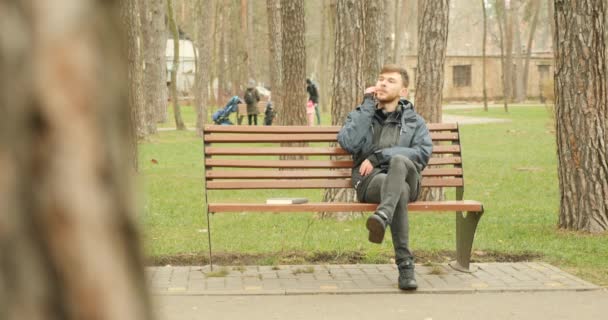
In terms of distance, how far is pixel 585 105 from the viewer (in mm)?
9133

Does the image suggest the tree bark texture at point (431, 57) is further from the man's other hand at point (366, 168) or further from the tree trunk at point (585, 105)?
the man's other hand at point (366, 168)

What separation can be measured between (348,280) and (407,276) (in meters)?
0.52

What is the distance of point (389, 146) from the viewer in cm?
757

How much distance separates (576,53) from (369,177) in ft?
8.96

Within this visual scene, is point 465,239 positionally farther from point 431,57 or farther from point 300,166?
point 431,57

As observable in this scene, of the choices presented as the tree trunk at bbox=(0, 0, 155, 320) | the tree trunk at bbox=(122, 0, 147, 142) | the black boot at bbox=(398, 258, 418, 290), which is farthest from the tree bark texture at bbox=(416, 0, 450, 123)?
the tree trunk at bbox=(0, 0, 155, 320)

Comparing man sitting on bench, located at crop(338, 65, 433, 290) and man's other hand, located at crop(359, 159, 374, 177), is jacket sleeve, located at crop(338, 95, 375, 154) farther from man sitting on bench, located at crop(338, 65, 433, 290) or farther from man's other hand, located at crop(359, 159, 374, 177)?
man's other hand, located at crop(359, 159, 374, 177)

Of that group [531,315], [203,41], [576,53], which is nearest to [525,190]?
[576,53]

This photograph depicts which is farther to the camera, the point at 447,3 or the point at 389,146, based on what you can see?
the point at 447,3

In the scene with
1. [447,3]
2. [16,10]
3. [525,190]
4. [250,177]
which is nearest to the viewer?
[16,10]

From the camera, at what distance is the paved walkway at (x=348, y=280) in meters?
6.91

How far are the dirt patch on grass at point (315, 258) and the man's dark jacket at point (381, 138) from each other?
862 millimetres

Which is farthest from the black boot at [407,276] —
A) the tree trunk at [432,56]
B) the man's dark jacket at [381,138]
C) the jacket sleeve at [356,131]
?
the tree trunk at [432,56]

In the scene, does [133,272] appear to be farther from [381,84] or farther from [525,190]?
[525,190]
